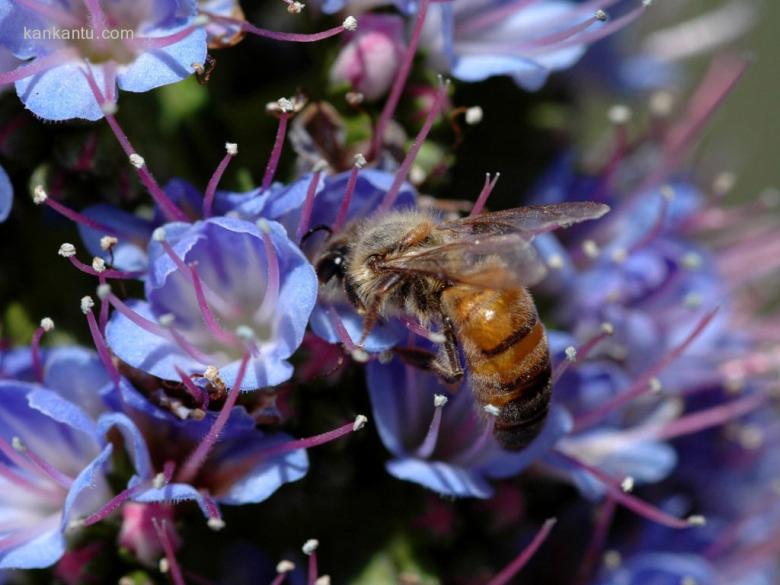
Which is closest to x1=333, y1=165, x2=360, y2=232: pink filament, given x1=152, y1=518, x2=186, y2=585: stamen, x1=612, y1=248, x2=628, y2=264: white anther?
x1=152, y1=518, x2=186, y2=585: stamen

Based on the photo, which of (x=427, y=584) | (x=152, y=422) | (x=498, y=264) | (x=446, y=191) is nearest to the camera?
(x=498, y=264)

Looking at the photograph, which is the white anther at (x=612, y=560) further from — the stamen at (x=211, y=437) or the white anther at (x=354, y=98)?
the white anther at (x=354, y=98)

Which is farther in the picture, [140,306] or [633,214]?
[633,214]

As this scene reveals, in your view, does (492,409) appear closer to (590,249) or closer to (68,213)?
(590,249)

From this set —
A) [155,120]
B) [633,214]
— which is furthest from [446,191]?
[155,120]

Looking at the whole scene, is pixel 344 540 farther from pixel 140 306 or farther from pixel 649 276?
pixel 649 276

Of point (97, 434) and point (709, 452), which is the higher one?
point (97, 434)

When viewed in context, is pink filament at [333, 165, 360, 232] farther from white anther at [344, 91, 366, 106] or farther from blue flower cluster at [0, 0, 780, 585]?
white anther at [344, 91, 366, 106]

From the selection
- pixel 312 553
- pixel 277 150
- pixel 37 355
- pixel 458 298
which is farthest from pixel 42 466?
pixel 458 298
